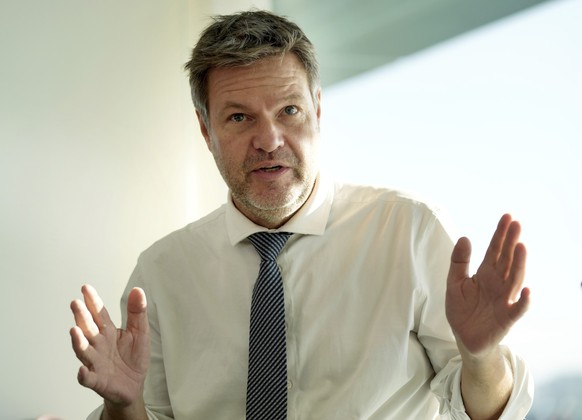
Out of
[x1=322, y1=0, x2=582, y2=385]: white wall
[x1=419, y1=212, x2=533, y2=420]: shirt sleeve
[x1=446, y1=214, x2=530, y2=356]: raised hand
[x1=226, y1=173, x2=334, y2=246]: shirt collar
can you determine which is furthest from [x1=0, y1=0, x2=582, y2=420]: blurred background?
[x1=446, y1=214, x2=530, y2=356]: raised hand

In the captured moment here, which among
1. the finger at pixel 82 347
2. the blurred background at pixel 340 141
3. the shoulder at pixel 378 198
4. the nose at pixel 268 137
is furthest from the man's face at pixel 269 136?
the finger at pixel 82 347

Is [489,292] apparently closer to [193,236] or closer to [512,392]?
[512,392]

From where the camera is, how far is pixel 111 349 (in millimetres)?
1505

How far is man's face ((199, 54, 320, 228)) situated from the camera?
5.96ft

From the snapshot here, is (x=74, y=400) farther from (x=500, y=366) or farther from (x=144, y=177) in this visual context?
(x=500, y=366)

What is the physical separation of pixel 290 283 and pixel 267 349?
19cm

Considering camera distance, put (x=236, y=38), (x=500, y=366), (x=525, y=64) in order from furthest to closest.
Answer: (x=525, y=64), (x=236, y=38), (x=500, y=366)

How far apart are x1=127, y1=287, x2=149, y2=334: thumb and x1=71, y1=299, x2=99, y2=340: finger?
0.27 ft

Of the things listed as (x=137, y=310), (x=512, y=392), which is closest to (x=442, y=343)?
(x=512, y=392)

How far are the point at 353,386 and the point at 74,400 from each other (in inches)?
40.6

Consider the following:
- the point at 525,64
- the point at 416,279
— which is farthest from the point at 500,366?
the point at 525,64

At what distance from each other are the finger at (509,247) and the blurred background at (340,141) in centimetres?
52

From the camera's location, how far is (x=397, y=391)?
5.75 ft

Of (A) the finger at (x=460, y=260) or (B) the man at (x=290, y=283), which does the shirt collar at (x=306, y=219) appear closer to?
(B) the man at (x=290, y=283)
